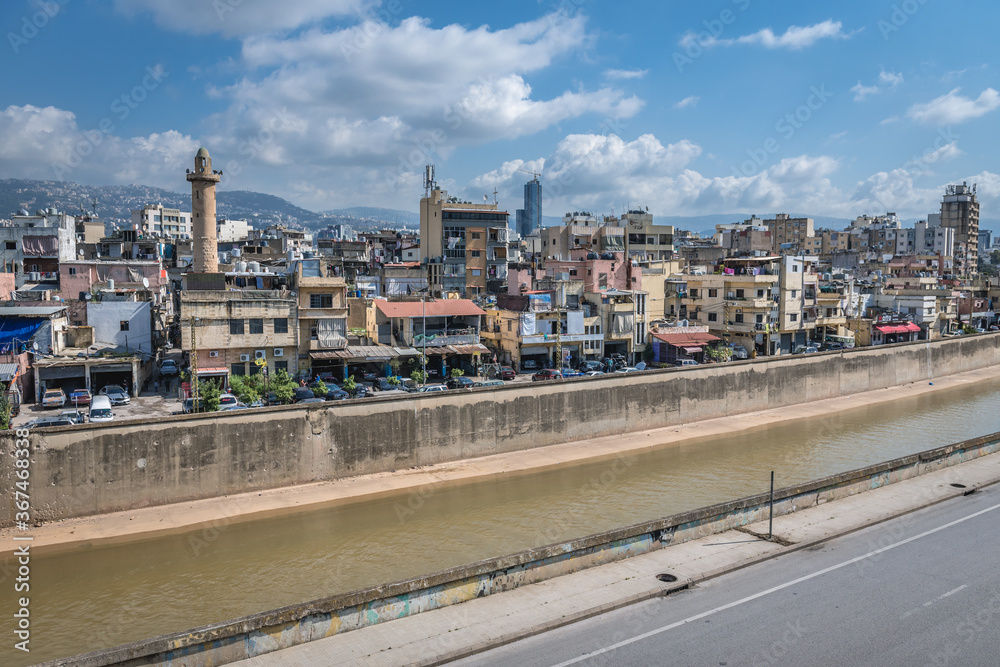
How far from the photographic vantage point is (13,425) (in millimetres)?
24547

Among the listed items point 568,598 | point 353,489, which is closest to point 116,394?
point 353,489

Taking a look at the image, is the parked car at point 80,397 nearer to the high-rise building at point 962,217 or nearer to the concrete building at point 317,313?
the concrete building at point 317,313

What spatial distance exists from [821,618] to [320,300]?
28817mm

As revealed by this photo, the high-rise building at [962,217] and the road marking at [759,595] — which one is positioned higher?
the high-rise building at [962,217]

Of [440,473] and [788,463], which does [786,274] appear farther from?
[440,473]

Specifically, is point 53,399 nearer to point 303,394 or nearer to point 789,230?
point 303,394

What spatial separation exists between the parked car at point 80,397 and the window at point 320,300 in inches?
415

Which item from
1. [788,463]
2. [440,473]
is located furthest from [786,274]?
[440,473]

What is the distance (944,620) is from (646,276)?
38.9 m

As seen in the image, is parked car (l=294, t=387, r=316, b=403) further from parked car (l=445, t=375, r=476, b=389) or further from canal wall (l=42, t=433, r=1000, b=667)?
canal wall (l=42, t=433, r=1000, b=667)

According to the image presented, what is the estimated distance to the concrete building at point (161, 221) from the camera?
90188 millimetres

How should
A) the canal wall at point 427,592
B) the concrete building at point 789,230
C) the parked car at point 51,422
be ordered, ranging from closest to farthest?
the canal wall at point 427,592 < the parked car at point 51,422 < the concrete building at point 789,230

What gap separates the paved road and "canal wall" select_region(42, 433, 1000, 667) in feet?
5.13

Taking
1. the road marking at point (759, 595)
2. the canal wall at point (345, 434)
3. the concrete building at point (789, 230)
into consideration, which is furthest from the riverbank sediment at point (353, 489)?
the concrete building at point (789, 230)
